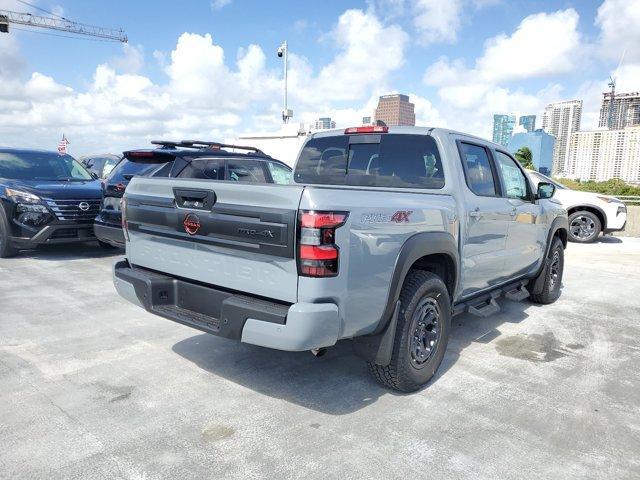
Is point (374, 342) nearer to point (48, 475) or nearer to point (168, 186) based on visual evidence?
point (168, 186)

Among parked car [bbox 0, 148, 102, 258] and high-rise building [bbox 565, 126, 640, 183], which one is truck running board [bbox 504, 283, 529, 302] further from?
high-rise building [bbox 565, 126, 640, 183]

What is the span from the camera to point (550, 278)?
20.0 feet

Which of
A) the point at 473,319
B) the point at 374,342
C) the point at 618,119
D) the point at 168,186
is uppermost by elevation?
the point at 618,119

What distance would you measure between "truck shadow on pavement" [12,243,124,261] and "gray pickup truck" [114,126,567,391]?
4942 mm

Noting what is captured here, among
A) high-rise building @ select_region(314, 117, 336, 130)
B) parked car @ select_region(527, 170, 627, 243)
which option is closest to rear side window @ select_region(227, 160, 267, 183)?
parked car @ select_region(527, 170, 627, 243)

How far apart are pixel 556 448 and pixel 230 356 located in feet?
7.97

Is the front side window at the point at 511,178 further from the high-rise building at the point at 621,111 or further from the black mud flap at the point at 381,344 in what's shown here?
the high-rise building at the point at 621,111

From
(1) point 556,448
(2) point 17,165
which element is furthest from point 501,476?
(2) point 17,165

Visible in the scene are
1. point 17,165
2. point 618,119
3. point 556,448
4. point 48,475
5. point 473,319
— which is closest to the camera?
point 48,475

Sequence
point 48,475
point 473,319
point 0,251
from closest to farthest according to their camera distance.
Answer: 1. point 48,475
2. point 473,319
3. point 0,251

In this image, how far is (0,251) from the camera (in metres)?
7.75

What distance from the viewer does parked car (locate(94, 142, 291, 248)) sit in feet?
20.2

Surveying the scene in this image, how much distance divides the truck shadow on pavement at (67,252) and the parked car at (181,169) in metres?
0.96

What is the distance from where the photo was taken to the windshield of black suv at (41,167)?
27.1 feet
